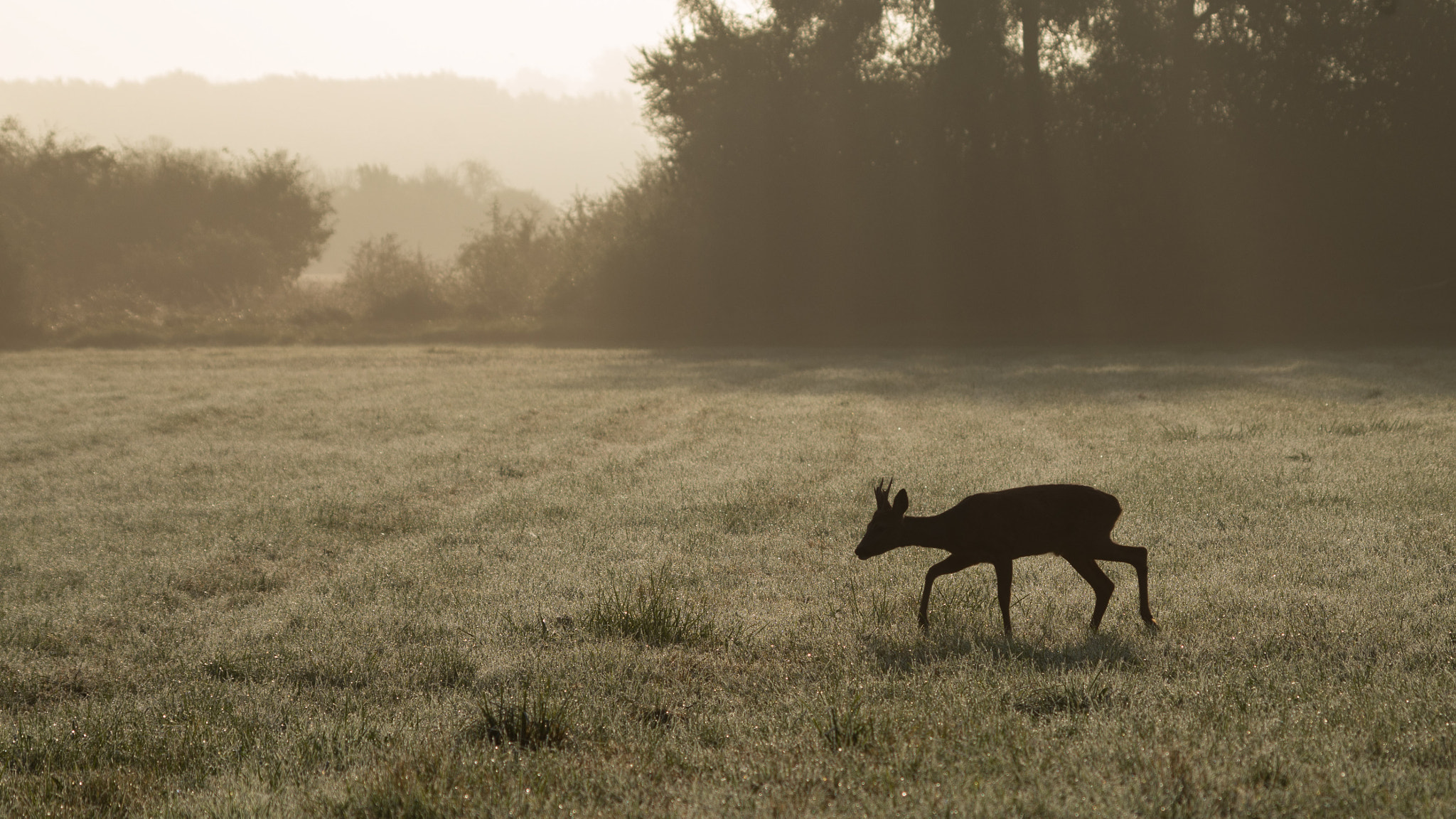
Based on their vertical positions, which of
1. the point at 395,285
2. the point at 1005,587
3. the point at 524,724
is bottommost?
the point at 524,724

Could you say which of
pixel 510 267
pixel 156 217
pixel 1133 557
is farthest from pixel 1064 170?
pixel 156 217

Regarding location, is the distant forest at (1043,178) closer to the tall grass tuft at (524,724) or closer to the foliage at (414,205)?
the tall grass tuft at (524,724)

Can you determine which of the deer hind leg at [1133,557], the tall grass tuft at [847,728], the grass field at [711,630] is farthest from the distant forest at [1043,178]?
the tall grass tuft at [847,728]

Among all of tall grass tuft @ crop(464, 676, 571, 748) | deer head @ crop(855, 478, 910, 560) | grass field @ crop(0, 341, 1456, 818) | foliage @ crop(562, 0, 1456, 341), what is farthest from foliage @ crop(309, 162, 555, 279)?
tall grass tuft @ crop(464, 676, 571, 748)

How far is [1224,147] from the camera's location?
31422 millimetres

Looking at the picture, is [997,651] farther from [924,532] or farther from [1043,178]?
[1043,178]

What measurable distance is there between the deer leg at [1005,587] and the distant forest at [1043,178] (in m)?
27.9

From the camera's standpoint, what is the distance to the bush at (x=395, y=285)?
4234 centimetres

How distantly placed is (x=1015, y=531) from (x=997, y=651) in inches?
25.5

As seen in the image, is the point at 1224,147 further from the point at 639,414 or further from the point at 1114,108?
the point at 639,414

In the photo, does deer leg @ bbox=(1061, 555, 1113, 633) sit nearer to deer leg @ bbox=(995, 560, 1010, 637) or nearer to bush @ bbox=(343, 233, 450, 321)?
deer leg @ bbox=(995, 560, 1010, 637)

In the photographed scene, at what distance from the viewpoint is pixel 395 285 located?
1700 inches

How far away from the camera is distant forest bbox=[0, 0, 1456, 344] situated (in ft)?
100

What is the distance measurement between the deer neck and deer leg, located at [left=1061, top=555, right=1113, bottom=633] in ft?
2.04
